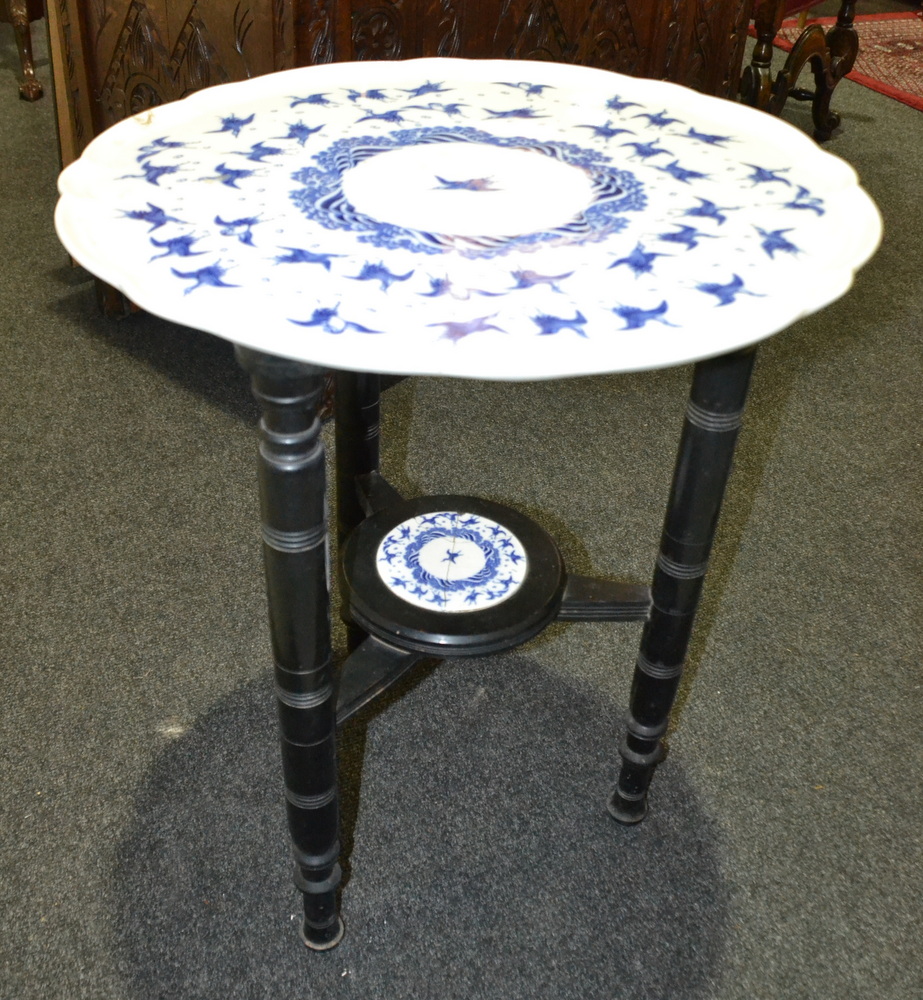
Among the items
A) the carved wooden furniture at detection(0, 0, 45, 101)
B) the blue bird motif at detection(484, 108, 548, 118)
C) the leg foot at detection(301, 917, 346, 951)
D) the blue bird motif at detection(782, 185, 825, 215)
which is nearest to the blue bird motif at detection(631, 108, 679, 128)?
the blue bird motif at detection(484, 108, 548, 118)

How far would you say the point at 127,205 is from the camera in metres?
0.93

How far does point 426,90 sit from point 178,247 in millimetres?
533

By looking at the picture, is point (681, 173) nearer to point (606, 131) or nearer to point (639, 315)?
point (606, 131)

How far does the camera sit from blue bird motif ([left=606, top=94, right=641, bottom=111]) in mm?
1235

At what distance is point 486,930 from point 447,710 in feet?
1.09

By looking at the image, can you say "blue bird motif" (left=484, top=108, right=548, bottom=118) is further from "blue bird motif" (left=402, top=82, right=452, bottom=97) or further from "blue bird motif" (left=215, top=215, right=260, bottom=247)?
"blue bird motif" (left=215, top=215, right=260, bottom=247)

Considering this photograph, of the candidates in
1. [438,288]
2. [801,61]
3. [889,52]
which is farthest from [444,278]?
[889,52]

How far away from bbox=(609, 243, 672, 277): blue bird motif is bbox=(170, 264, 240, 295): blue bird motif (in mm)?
303

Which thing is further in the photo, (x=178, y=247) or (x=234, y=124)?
(x=234, y=124)

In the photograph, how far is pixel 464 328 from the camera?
77cm

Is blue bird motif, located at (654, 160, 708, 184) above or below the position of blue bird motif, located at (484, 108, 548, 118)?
above

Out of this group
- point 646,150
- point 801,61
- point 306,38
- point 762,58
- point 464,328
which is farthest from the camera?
point 801,61

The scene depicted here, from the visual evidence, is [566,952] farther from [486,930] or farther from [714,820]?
[714,820]

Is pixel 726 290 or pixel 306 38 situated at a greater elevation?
pixel 726 290
